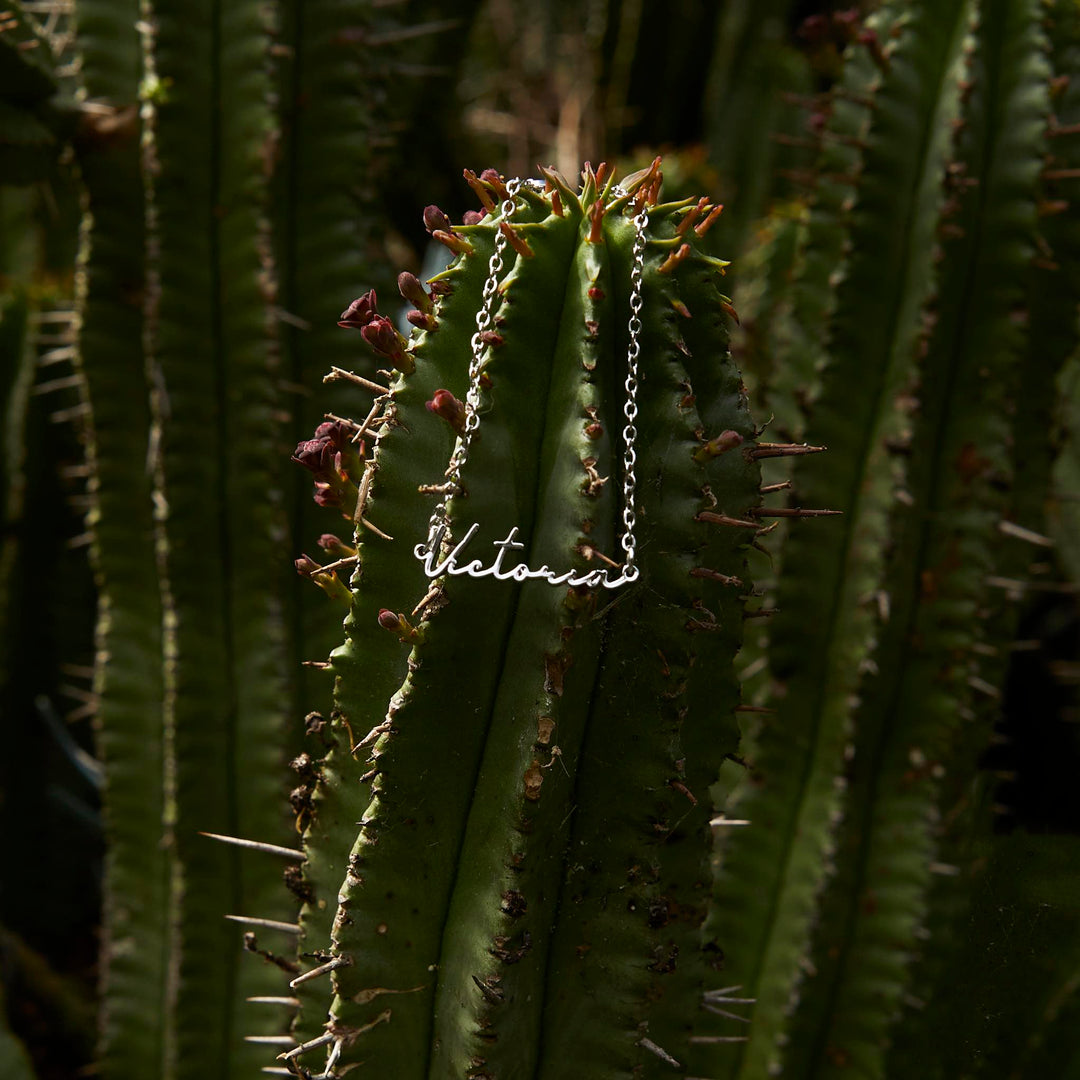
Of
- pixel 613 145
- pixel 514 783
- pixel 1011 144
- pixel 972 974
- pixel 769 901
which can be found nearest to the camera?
pixel 514 783

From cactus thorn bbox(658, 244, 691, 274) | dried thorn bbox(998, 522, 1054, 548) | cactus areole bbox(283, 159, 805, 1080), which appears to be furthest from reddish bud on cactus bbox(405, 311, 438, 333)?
dried thorn bbox(998, 522, 1054, 548)

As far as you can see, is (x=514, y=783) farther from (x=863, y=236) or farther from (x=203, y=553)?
(x=863, y=236)

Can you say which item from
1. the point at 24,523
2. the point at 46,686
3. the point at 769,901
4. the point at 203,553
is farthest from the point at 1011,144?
the point at 46,686

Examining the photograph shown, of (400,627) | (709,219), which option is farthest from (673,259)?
(400,627)

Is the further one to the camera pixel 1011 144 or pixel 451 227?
pixel 1011 144

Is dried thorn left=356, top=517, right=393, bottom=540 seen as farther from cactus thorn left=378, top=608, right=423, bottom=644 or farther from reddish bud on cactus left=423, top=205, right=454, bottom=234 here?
reddish bud on cactus left=423, top=205, right=454, bottom=234

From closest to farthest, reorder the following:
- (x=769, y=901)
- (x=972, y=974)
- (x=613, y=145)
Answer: (x=972, y=974)
(x=769, y=901)
(x=613, y=145)

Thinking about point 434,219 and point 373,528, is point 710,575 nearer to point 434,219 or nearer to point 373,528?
point 373,528

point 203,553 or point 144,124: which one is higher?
point 144,124
